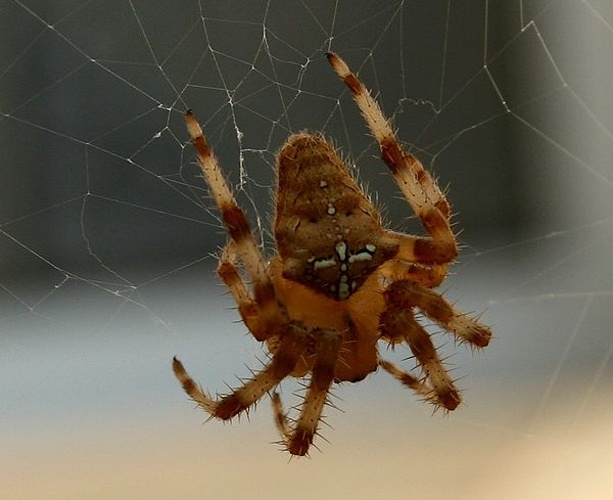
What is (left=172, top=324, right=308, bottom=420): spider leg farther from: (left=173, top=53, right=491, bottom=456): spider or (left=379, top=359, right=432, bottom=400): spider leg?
(left=379, top=359, right=432, bottom=400): spider leg

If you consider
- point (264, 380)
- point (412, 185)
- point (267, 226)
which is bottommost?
point (264, 380)

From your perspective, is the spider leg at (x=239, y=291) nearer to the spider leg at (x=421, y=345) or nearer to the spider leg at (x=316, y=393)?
the spider leg at (x=316, y=393)

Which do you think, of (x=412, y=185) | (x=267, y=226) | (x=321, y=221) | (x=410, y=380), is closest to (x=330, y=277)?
(x=321, y=221)

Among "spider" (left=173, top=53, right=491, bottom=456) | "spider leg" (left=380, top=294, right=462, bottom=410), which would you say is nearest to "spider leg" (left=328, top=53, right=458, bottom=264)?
"spider" (left=173, top=53, right=491, bottom=456)

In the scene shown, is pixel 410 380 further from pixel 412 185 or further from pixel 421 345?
pixel 412 185

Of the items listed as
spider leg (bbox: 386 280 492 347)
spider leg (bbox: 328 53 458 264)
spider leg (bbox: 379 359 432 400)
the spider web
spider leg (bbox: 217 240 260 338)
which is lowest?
spider leg (bbox: 217 240 260 338)

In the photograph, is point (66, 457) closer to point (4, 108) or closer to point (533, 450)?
point (4, 108)

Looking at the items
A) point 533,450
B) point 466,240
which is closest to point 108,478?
point 533,450
